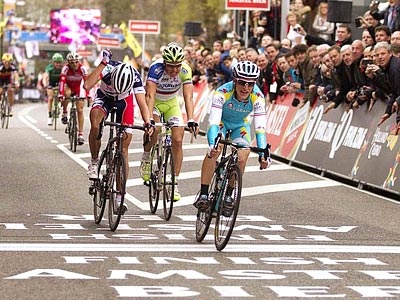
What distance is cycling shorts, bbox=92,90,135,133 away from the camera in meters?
15.3

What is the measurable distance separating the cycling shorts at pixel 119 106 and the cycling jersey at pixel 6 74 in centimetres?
2135

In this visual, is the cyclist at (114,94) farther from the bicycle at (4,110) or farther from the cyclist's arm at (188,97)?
the bicycle at (4,110)

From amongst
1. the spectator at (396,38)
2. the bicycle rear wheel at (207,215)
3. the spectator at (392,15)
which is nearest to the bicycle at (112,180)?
the bicycle rear wheel at (207,215)

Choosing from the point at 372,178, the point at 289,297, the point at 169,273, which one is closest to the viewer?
the point at 289,297

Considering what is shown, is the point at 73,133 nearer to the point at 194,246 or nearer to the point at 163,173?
the point at 163,173

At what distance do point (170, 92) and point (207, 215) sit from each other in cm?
364

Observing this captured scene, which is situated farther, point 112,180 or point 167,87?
point 167,87

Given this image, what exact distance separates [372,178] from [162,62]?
13.5ft

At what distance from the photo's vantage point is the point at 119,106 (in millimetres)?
15344

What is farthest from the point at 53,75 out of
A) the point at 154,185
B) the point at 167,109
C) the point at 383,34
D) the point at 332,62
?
the point at 154,185

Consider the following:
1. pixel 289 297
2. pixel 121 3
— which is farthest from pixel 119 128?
pixel 121 3

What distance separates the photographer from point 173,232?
13953 millimetres

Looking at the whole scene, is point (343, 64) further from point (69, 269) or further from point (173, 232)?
point (69, 269)

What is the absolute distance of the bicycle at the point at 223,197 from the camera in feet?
41.3
